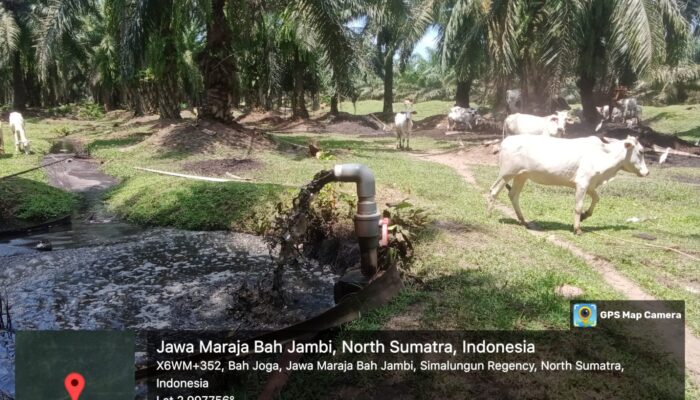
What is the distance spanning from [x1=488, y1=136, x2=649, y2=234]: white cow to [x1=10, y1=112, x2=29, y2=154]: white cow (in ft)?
46.7

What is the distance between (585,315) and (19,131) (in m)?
16.7

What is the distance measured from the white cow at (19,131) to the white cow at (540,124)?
1460 cm

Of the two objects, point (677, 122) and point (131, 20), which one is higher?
point (131, 20)

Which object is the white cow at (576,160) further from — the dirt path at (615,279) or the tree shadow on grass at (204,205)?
the tree shadow on grass at (204,205)

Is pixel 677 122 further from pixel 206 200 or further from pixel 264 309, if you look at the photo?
pixel 264 309

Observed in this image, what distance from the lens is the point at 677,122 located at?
27875 mm

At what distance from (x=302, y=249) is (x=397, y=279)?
9.27 feet

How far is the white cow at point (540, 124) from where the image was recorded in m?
17.3

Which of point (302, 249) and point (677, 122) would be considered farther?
point (677, 122)

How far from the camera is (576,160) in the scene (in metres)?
Result: 8.03

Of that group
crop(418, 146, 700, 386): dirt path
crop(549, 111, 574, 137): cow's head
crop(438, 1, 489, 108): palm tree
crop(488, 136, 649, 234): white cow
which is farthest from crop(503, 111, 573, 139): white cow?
crop(488, 136, 649, 234): white cow

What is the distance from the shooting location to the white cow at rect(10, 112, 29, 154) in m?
16.2

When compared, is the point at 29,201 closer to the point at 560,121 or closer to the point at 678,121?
the point at 560,121

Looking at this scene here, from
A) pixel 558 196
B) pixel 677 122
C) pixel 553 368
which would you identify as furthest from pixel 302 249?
pixel 677 122
